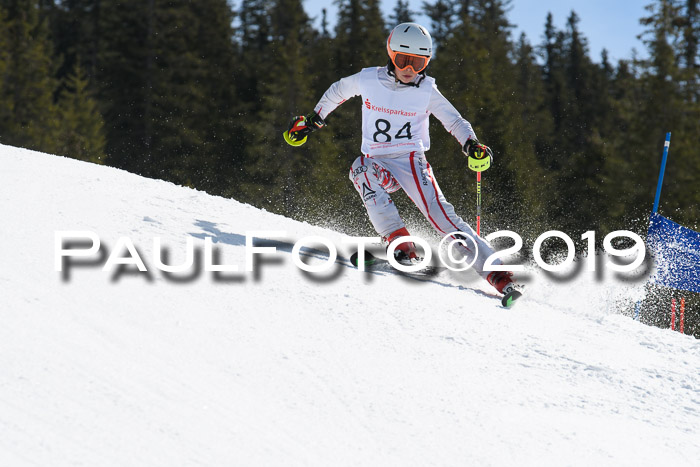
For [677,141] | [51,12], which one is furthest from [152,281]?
[51,12]

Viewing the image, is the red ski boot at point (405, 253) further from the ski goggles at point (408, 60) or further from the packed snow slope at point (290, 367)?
the ski goggles at point (408, 60)

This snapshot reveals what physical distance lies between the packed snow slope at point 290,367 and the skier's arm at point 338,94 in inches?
62.0

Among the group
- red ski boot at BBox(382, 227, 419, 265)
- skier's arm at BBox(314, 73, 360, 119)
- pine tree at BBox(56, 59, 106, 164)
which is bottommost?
red ski boot at BBox(382, 227, 419, 265)

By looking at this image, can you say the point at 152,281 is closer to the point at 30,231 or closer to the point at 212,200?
the point at 30,231

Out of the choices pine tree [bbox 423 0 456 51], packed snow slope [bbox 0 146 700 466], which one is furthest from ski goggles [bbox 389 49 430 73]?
pine tree [bbox 423 0 456 51]

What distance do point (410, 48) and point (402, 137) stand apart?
740 millimetres

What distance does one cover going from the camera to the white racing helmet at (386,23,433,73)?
5.86 m

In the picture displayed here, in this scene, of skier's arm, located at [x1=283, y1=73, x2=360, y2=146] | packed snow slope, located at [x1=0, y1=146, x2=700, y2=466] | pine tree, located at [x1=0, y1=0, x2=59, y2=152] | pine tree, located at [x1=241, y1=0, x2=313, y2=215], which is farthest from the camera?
pine tree, located at [x1=241, y1=0, x2=313, y2=215]

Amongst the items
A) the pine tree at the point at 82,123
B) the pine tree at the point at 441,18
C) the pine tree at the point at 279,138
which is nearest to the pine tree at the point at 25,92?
the pine tree at the point at 82,123

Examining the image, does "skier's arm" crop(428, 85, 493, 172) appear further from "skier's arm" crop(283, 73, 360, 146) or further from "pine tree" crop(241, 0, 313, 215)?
"pine tree" crop(241, 0, 313, 215)

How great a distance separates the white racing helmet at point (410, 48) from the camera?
586 centimetres

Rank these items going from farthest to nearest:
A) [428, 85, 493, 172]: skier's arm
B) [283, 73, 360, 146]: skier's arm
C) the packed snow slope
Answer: [283, 73, 360, 146]: skier's arm → [428, 85, 493, 172]: skier's arm → the packed snow slope
